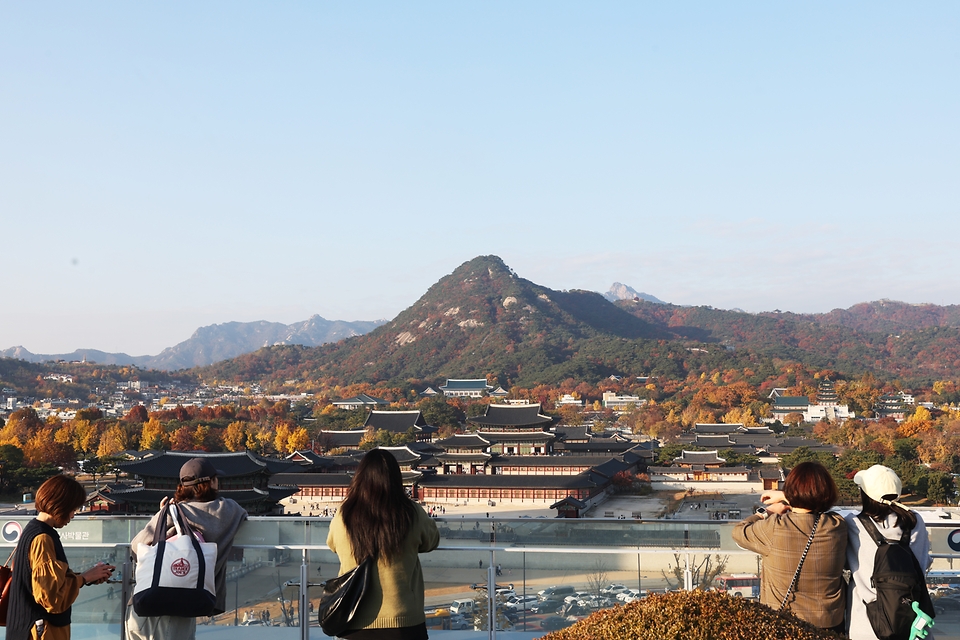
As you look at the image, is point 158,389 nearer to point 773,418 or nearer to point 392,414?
point 392,414

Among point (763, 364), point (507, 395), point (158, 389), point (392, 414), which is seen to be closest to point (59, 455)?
point (392, 414)

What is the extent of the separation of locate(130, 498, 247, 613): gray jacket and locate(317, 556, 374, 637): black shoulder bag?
52 cm

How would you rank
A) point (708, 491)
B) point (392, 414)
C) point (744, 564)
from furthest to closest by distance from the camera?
point (392, 414) < point (708, 491) < point (744, 564)

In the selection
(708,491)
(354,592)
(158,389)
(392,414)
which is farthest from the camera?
(158,389)

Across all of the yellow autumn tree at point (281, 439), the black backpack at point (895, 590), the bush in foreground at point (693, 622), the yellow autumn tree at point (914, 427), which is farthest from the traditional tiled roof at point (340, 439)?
the bush in foreground at point (693, 622)

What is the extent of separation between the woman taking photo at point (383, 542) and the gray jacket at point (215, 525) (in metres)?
0.47

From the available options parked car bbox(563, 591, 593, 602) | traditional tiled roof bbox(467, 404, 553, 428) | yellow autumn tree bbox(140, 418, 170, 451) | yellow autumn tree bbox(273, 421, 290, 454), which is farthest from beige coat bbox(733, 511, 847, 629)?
yellow autumn tree bbox(273, 421, 290, 454)

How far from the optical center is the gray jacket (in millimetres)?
2652

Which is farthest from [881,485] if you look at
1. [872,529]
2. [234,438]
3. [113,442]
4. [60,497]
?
[234,438]

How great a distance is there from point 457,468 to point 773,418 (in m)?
25.3

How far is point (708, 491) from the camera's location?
1157 inches

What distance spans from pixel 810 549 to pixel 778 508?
0.16m

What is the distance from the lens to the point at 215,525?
8.87ft

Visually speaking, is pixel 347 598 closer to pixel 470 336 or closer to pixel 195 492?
pixel 195 492
